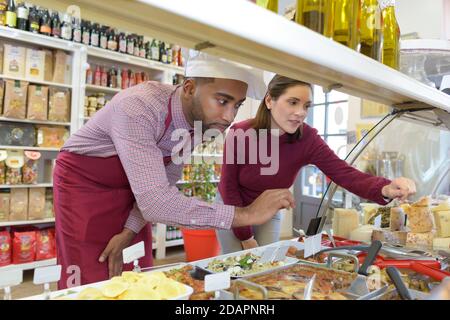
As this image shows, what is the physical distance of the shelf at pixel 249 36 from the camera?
58 centimetres

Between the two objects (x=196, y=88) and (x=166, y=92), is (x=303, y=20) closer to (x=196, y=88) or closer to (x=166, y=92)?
(x=196, y=88)

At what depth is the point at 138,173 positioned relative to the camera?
3.69 feet

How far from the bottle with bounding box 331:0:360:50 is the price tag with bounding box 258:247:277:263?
76 cm

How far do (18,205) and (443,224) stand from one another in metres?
3.76

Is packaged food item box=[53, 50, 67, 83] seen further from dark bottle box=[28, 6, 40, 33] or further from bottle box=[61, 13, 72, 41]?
dark bottle box=[28, 6, 40, 33]

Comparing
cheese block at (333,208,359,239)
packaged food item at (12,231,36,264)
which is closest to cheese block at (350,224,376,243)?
cheese block at (333,208,359,239)

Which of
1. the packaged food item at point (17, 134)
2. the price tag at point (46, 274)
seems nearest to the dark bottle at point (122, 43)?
the packaged food item at point (17, 134)

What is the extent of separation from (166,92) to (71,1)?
71cm

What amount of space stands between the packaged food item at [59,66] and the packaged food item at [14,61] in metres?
0.31

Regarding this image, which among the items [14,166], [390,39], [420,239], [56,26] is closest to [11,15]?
[56,26]

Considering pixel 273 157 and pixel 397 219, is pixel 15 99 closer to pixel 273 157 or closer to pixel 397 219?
pixel 273 157

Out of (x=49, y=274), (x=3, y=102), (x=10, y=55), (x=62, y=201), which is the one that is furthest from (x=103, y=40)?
(x=49, y=274)

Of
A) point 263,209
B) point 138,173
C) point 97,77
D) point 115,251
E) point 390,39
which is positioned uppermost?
point 97,77

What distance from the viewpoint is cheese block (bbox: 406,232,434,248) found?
5.16ft
